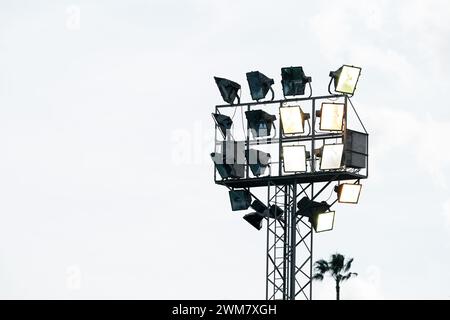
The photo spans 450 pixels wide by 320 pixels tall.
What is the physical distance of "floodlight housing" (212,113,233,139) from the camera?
44.8m

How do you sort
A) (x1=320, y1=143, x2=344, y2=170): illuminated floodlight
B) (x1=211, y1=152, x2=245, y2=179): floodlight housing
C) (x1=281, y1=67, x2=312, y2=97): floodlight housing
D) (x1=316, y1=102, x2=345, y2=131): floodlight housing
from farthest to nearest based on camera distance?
1. (x1=211, y1=152, x2=245, y2=179): floodlight housing
2. (x1=281, y1=67, x2=312, y2=97): floodlight housing
3. (x1=316, y1=102, x2=345, y2=131): floodlight housing
4. (x1=320, y1=143, x2=344, y2=170): illuminated floodlight

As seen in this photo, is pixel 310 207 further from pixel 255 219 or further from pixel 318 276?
pixel 318 276

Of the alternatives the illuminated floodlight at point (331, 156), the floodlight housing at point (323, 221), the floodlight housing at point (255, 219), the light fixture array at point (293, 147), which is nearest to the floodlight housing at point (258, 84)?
the light fixture array at point (293, 147)

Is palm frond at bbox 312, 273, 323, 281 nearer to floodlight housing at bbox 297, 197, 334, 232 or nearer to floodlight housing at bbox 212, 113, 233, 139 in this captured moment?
floodlight housing at bbox 212, 113, 233, 139

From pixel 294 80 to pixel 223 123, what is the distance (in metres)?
3.23

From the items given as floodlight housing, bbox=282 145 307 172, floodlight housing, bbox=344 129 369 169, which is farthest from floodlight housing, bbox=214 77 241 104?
floodlight housing, bbox=344 129 369 169

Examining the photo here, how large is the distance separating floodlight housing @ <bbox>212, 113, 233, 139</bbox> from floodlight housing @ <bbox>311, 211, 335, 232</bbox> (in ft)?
14.7

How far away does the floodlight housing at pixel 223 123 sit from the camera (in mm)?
44825

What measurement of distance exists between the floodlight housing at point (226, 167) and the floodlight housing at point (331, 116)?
3.76 m
